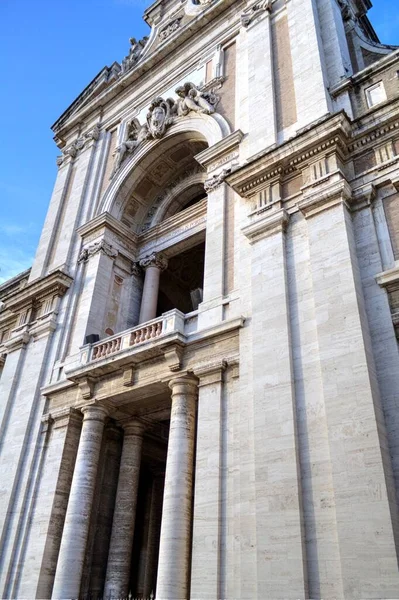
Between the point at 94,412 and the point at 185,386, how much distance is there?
3056mm

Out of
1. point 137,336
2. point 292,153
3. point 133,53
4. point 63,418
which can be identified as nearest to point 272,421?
point 137,336

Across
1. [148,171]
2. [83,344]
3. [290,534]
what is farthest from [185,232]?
[290,534]

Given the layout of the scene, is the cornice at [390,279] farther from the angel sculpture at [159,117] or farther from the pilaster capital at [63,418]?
the angel sculpture at [159,117]

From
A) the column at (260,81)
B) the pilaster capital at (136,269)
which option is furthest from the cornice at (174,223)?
the column at (260,81)

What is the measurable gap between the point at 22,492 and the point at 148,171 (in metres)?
11.4

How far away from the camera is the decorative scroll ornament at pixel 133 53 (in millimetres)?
22859

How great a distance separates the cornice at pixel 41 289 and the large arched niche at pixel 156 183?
9.75 feet

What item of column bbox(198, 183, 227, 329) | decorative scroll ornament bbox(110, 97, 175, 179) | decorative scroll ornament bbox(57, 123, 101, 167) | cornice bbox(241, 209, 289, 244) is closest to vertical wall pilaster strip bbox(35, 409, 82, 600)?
column bbox(198, 183, 227, 329)

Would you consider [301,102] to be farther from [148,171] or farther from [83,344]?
[83,344]

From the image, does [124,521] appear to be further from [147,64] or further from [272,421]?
[147,64]

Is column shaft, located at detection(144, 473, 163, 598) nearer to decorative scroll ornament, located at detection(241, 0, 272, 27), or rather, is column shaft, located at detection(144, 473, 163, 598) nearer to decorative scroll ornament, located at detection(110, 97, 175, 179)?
decorative scroll ornament, located at detection(110, 97, 175, 179)

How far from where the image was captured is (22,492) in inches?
538

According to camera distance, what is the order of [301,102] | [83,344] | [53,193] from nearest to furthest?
[301,102] → [83,344] → [53,193]

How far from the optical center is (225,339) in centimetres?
1169
